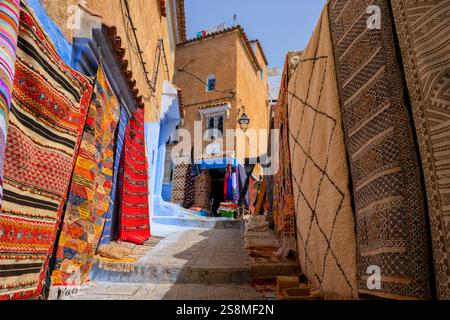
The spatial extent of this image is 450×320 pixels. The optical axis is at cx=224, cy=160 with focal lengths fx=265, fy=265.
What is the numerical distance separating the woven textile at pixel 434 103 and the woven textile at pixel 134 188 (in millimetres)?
3754

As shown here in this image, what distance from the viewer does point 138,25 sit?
4.94 meters

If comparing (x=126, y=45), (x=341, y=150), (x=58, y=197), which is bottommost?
(x=58, y=197)

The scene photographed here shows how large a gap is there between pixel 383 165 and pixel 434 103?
0.34 meters

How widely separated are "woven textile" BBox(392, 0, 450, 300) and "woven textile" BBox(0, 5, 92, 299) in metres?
2.04

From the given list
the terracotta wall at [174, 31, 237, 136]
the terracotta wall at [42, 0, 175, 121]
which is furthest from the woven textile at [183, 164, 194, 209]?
the terracotta wall at [42, 0, 175, 121]

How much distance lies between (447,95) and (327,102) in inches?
36.2

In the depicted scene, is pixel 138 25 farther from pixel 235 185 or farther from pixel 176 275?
pixel 235 185

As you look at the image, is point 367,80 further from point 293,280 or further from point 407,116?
point 293,280

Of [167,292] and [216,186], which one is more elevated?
[216,186]

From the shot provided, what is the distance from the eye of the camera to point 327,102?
1973 mm

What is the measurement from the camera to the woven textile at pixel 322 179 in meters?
1.68

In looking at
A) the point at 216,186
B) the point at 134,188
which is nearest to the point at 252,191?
the point at 216,186

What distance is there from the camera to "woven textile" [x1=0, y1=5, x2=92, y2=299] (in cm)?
148
